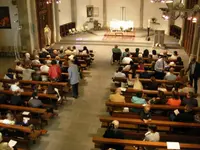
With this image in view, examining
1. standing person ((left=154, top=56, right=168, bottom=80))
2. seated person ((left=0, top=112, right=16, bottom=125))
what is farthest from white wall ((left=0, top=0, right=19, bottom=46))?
seated person ((left=0, top=112, right=16, bottom=125))

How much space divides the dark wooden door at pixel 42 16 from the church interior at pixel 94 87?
61 millimetres

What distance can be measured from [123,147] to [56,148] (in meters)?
1.82

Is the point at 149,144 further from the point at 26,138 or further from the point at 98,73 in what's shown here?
the point at 98,73

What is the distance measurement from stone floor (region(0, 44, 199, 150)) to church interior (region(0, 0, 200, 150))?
0.03 meters

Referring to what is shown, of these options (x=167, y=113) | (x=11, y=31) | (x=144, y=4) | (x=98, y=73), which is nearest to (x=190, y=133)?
(x=167, y=113)

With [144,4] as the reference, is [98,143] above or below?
below

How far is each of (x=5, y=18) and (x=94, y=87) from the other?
761 centimetres

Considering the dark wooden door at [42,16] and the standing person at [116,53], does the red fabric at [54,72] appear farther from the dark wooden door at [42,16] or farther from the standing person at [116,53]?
the dark wooden door at [42,16]

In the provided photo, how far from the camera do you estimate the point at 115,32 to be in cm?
2022

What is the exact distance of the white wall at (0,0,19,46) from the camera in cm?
1490

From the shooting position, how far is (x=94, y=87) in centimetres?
1082

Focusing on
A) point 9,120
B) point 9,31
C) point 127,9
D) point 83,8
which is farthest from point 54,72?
point 127,9

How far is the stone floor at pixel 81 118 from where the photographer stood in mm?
7023

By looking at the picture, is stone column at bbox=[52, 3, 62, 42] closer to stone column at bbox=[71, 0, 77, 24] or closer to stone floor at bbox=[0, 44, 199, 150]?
stone column at bbox=[71, 0, 77, 24]
